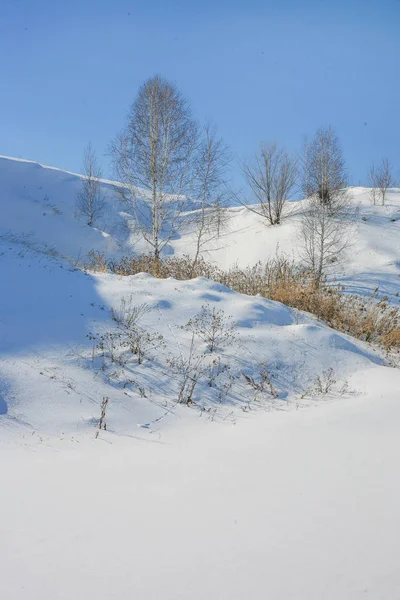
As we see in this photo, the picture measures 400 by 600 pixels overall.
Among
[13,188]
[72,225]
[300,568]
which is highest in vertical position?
[13,188]

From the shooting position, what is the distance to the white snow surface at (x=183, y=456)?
152cm

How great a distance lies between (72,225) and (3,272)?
1564cm

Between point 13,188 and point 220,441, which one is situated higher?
point 13,188

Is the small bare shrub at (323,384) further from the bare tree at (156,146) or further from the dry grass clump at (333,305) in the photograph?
the bare tree at (156,146)

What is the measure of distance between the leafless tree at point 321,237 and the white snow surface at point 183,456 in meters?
9.05

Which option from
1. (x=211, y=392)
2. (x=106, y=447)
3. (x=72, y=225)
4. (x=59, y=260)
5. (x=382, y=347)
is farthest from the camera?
(x=72, y=225)

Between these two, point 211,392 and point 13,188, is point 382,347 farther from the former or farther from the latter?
point 13,188

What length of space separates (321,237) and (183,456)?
13.9 metres

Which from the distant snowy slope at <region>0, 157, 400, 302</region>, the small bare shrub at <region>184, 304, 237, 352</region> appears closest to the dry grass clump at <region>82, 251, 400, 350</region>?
the small bare shrub at <region>184, 304, 237, 352</region>

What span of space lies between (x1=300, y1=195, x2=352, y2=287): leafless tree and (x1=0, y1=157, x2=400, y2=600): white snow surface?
9.05 metres

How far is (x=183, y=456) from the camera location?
9.84 feet

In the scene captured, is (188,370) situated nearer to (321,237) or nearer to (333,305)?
(333,305)

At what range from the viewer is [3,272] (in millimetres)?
6746

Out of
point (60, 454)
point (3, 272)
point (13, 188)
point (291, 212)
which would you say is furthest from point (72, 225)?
point (60, 454)
